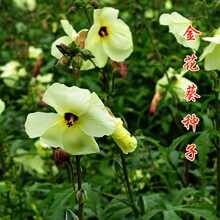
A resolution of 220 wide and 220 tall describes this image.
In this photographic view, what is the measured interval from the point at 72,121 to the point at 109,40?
21.8 inches

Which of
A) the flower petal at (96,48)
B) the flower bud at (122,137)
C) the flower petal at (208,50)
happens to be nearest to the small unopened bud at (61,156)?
the flower bud at (122,137)

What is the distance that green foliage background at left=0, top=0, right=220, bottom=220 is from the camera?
238 cm

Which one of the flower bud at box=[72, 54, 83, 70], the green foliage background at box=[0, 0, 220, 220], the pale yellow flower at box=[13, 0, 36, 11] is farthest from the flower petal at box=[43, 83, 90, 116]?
the pale yellow flower at box=[13, 0, 36, 11]

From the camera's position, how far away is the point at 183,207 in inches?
93.2

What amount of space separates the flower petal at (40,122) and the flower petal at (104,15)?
1.80 feet

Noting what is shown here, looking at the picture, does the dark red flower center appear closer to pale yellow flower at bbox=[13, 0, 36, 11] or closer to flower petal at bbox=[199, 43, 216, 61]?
flower petal at bbox=[199, 43, 216, 61]

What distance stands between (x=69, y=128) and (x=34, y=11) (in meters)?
3.34

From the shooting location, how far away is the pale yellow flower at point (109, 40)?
2.25 metres

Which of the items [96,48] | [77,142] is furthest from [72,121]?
[96,48]

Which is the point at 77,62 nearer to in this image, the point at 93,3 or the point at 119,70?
the point at 119,70

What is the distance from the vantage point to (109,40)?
2287 millimetres

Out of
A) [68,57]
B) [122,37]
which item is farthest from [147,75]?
[68,57]

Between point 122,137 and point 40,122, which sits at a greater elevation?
point 40,122

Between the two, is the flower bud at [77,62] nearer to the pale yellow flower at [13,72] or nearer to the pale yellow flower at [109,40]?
the pale yellow flower at [109,40]
